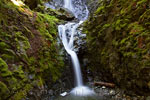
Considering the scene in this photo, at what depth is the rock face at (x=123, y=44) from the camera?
3803 mm

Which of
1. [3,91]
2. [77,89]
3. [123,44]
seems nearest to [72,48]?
[77,89]

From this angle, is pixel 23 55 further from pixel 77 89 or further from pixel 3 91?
pixel 77 89

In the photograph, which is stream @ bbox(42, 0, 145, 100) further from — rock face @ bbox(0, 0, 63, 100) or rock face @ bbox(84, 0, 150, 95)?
rock face @ bbox(0, 0, 63, 100)

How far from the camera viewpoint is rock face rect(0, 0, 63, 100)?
3581mm

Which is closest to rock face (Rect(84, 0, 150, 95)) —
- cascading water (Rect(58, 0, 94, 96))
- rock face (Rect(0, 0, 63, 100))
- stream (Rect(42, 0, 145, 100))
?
stream (Rect(42, 0, 145, 100))

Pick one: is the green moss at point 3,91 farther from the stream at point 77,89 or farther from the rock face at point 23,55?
the stream at point 77,89

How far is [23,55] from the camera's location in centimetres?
435

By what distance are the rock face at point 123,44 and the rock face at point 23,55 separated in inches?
91.1

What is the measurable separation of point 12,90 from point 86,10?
14.2 m

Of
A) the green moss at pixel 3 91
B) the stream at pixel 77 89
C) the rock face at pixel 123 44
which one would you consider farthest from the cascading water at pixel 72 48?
the green moss at pixel 3 91

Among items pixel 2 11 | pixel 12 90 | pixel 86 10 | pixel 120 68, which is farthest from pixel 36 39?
pixel 86 10

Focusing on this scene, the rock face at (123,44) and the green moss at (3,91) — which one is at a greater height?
the rock face at (123,44)

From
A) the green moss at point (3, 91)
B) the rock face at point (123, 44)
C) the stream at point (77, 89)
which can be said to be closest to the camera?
the green moss at point (3, 91)

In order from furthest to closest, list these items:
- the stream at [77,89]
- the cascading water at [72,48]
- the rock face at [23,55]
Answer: the cascading water at [72,48] < the stream at [77,89] < the rock face at [23,55]
